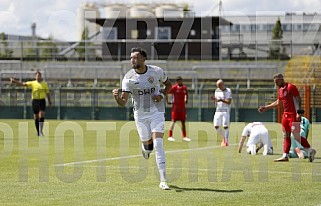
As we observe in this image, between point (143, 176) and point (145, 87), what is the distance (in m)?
2.01

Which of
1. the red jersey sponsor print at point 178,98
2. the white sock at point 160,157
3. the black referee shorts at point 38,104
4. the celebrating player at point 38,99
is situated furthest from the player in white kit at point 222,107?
the white sock at point 160,157

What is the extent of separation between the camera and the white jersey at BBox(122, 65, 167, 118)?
12906 mm

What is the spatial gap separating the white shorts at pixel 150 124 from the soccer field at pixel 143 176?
2.72 ft

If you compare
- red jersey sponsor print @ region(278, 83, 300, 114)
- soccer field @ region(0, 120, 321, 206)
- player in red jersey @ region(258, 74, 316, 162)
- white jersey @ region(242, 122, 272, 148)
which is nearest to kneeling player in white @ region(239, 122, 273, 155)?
white jersey @ region(242, 122, 272, 148)

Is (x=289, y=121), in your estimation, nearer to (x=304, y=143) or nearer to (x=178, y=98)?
(x=304, y=143)

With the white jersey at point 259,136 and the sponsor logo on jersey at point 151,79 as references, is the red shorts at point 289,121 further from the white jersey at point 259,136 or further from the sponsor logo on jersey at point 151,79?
the sponsor logo on jersey at point 151,79

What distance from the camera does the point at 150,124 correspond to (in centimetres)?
1315

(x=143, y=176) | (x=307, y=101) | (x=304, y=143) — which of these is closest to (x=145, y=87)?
(x=143, y=176)

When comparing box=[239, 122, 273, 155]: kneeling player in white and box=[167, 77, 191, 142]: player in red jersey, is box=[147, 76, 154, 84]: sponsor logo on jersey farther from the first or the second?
box=[167, 77, 191, 142]: player in red jersey

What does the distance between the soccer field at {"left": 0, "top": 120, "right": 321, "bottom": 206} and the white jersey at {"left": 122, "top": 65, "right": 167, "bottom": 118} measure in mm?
1312

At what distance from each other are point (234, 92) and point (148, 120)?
1163 inches

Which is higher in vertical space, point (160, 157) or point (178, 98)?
point (178, 98)

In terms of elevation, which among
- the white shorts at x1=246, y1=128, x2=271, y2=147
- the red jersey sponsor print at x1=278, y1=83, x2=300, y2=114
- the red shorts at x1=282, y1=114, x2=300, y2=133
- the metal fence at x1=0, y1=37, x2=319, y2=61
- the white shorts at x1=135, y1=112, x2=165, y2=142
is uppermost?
the metal fence at x1=0, y1=37, x2=319, y2=61

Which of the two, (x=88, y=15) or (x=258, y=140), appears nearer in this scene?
(x=258, y=140)
